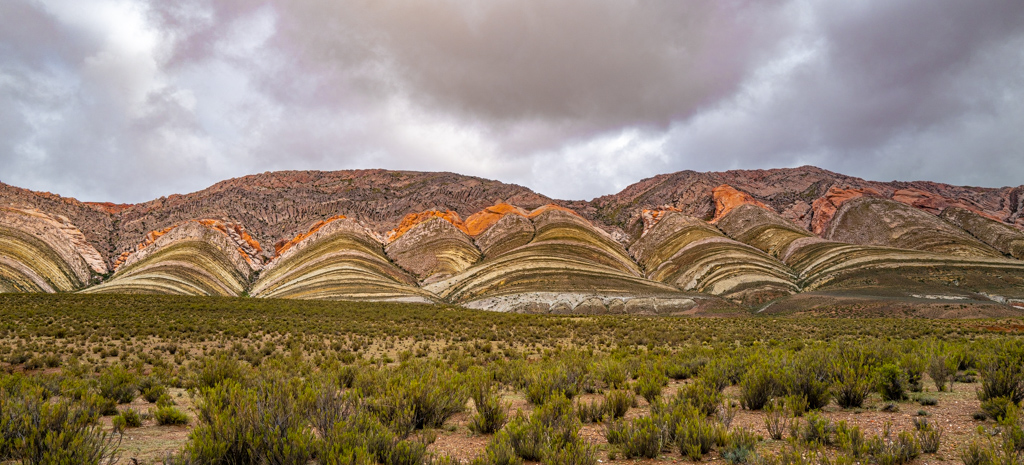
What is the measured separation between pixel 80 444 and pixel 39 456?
59 cm

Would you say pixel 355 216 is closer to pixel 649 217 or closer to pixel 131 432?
pixel 649 217

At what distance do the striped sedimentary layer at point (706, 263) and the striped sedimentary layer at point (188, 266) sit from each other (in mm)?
80773

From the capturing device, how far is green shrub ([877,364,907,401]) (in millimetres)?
8289

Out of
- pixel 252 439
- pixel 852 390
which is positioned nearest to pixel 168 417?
pixel 252 439

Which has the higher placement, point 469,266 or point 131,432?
point 469,266

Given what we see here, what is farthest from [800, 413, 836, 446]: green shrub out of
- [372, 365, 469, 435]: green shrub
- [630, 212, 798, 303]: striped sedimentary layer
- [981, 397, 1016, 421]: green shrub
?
[630, 212, 798, 303]: striped sedimentary layer

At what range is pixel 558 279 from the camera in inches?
2761

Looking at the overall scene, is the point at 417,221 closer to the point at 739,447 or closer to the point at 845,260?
the point at 845,260

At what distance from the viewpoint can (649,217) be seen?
12094cm

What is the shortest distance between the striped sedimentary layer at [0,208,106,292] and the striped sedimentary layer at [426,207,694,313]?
5800 cm

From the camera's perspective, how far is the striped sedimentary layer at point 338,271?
66.5 metres

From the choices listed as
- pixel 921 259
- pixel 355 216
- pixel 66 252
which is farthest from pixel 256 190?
pixel 921 259

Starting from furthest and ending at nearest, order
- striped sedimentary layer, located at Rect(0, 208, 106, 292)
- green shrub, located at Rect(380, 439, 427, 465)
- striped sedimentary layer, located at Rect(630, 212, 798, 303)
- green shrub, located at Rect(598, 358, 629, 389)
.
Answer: striped sedimentary layer, located at Rect(630, 212, 798, 303), striped sedimentary layer, located at Rect(0, 208, 106, 292), green shrub, located at Rect(598, 358, 629, 389), green shrub, located at Rect(380, 439, 427, 465)

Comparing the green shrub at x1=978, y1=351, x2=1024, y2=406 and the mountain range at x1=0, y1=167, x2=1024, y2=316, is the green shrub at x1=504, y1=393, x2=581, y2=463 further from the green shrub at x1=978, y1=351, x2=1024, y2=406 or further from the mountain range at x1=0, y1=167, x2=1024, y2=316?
the mountain range at x1=0, y1=167, x2=1024, y2=316
